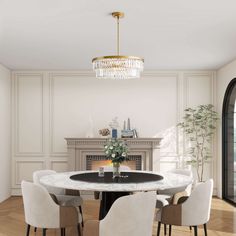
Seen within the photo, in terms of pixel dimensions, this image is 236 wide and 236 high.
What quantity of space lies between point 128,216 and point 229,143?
14.0 feet

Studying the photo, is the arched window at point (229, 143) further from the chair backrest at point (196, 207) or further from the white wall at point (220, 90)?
the chair backrest at point (196, 207)

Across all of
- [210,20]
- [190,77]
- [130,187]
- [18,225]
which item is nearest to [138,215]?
[130,187]

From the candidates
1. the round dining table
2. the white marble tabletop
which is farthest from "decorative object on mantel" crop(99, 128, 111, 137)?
the white marble tabletop

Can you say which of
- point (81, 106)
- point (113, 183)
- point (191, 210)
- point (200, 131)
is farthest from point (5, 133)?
point (191, 210)

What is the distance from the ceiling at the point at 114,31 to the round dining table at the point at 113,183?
1.74 meters

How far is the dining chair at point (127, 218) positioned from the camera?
3.25 meters

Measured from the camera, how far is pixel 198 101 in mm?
7648

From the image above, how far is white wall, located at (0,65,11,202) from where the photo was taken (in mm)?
7023

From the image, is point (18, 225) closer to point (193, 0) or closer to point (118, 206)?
point (118, 206)

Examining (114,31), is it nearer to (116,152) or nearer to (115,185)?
(116,152)

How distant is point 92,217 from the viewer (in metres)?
5.92

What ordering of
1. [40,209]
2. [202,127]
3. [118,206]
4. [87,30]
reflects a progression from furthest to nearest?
[202,127] < [87,30] < [40,209] < [118,206]

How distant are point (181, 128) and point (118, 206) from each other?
4.58 metres

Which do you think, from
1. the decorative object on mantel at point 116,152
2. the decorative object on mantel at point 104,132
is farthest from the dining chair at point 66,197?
the decorative object on mantel at point 104,132
